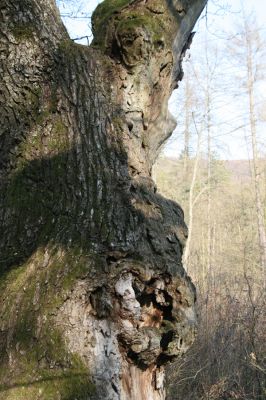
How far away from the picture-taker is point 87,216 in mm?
2164

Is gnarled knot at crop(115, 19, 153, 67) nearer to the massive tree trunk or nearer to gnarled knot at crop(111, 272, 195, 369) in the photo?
the massive tree trunk

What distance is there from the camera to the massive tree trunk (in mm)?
1922

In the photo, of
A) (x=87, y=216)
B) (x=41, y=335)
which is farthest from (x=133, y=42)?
(x=41, y=335)

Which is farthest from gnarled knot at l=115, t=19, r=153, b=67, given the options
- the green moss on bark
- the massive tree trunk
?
the green moss on bark

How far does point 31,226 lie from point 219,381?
13.5 ft

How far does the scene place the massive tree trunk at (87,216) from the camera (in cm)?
192

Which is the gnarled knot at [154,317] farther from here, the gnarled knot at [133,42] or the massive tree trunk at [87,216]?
the gnarled knot at [133,42]

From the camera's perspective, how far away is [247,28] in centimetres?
2238

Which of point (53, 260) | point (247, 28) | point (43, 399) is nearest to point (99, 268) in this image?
→ point (53, 260)

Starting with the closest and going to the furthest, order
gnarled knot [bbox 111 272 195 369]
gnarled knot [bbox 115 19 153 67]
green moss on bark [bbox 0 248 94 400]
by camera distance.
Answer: green moss on bark [bbox 0 248 94 400] → gnarled knot [bbox 111 272 195 369] → gnarled knot [bbox 115 19 153 67]

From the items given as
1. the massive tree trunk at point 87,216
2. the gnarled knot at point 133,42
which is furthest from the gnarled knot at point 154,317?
the gnarled knot at point 133,42

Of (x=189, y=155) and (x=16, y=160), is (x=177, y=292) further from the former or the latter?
(x=189, y=155)

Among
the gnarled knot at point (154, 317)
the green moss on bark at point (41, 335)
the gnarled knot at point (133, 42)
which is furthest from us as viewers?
the gnarled knot at point (133, 42)

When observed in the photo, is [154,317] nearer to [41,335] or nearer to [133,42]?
[41,335]
